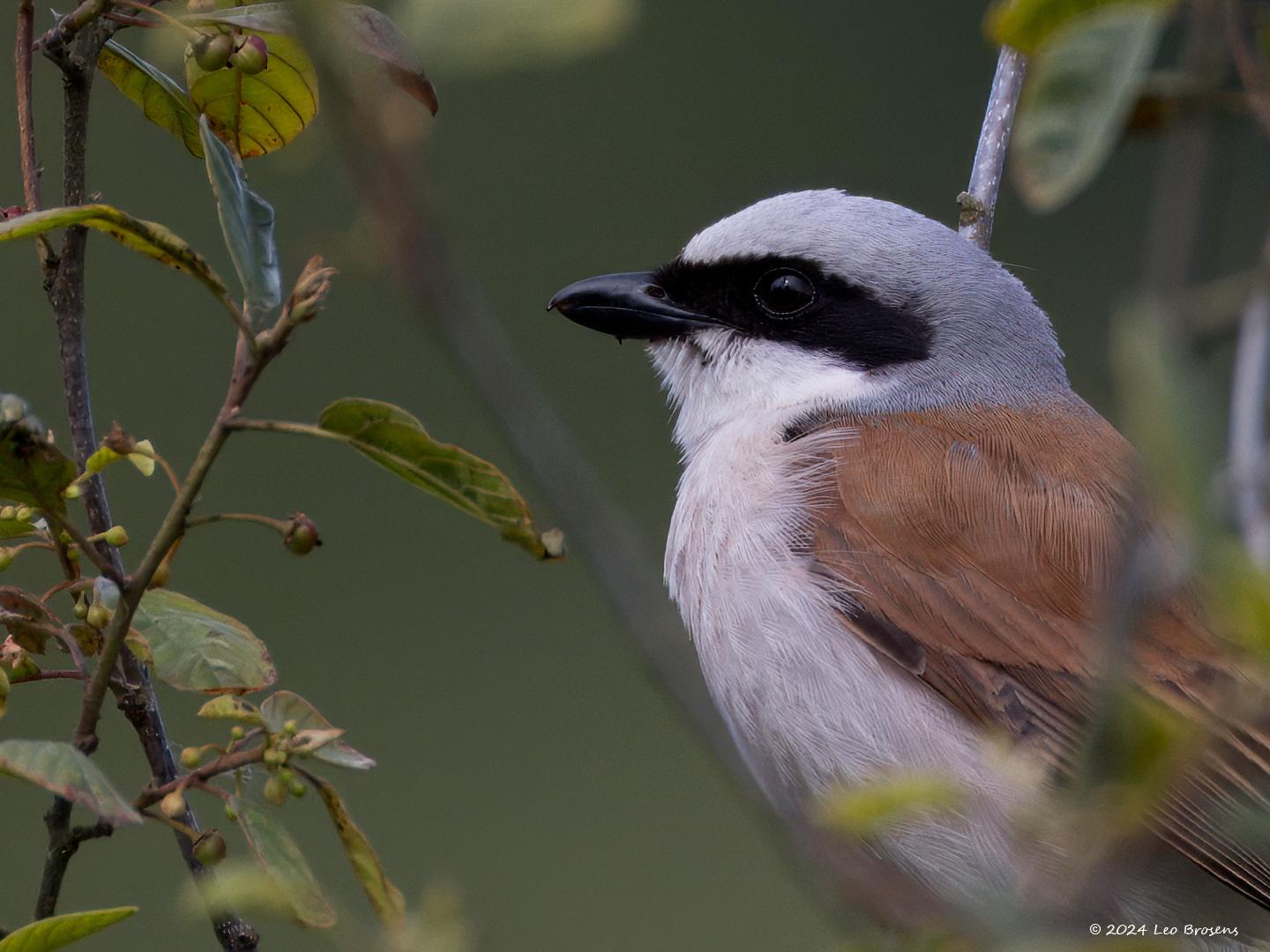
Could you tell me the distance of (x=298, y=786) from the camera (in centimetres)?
148

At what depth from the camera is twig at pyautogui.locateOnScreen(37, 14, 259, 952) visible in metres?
1.54

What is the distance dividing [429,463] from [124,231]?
0.35 metres

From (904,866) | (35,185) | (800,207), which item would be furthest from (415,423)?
(800,207)

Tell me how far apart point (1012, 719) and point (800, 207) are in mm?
1000

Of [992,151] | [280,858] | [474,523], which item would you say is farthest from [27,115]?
[474,523]

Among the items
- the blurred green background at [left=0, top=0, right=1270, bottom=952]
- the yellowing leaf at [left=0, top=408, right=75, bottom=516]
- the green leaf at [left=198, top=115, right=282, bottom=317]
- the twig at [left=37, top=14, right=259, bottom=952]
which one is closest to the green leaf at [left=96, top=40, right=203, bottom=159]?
the twig at [left=37, top=14, right=259, bottom=952]

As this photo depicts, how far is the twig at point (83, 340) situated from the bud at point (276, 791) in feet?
0.45

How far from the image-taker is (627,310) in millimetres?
2705

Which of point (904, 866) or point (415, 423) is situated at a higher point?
point (415, 423)

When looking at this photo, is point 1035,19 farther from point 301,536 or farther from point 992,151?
point 992,151

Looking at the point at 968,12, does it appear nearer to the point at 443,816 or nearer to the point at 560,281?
the point at 560,281

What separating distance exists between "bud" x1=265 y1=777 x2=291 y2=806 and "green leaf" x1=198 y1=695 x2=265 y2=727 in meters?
Answer: 0.05

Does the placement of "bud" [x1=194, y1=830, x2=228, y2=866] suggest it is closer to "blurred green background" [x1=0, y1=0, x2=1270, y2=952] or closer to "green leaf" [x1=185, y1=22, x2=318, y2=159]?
"green leaf" [x1=185, y1=22, x2=318, y2=159]

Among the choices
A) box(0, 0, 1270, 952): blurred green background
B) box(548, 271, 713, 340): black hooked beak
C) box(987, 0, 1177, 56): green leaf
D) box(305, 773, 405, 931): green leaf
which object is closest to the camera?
box(987, 0, 1177, 56): green leaf
